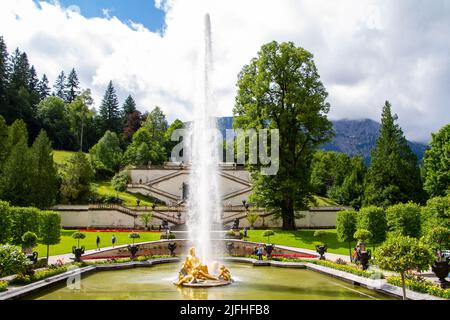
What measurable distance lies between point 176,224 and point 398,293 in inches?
1337

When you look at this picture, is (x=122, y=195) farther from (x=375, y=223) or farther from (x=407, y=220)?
(x=407, y=220)

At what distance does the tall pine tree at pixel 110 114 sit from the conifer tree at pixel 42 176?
53222 mm

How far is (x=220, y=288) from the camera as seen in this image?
683 inches

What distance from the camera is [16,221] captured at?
85.1 ft

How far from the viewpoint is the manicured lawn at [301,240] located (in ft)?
112

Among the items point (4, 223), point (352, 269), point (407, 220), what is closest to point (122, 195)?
point (4, 223)

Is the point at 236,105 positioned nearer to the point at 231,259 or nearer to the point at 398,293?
the point at 231,259

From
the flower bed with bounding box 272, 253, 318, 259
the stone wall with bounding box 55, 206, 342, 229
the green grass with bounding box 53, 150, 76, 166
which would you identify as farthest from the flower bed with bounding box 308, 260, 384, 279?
the green grass with bounding box 53, 150, 76, 166

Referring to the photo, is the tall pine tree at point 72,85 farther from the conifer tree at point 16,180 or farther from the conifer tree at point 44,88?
the conifer tree at point 16,180

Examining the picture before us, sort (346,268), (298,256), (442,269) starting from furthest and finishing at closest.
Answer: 1. (298,256)
2. (346,268)
3. (442,269)

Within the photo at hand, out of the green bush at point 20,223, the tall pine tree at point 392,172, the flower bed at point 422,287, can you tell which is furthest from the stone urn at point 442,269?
the tall pine tree at point 392,172

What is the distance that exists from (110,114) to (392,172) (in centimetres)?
7644

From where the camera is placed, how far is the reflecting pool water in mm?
15570
